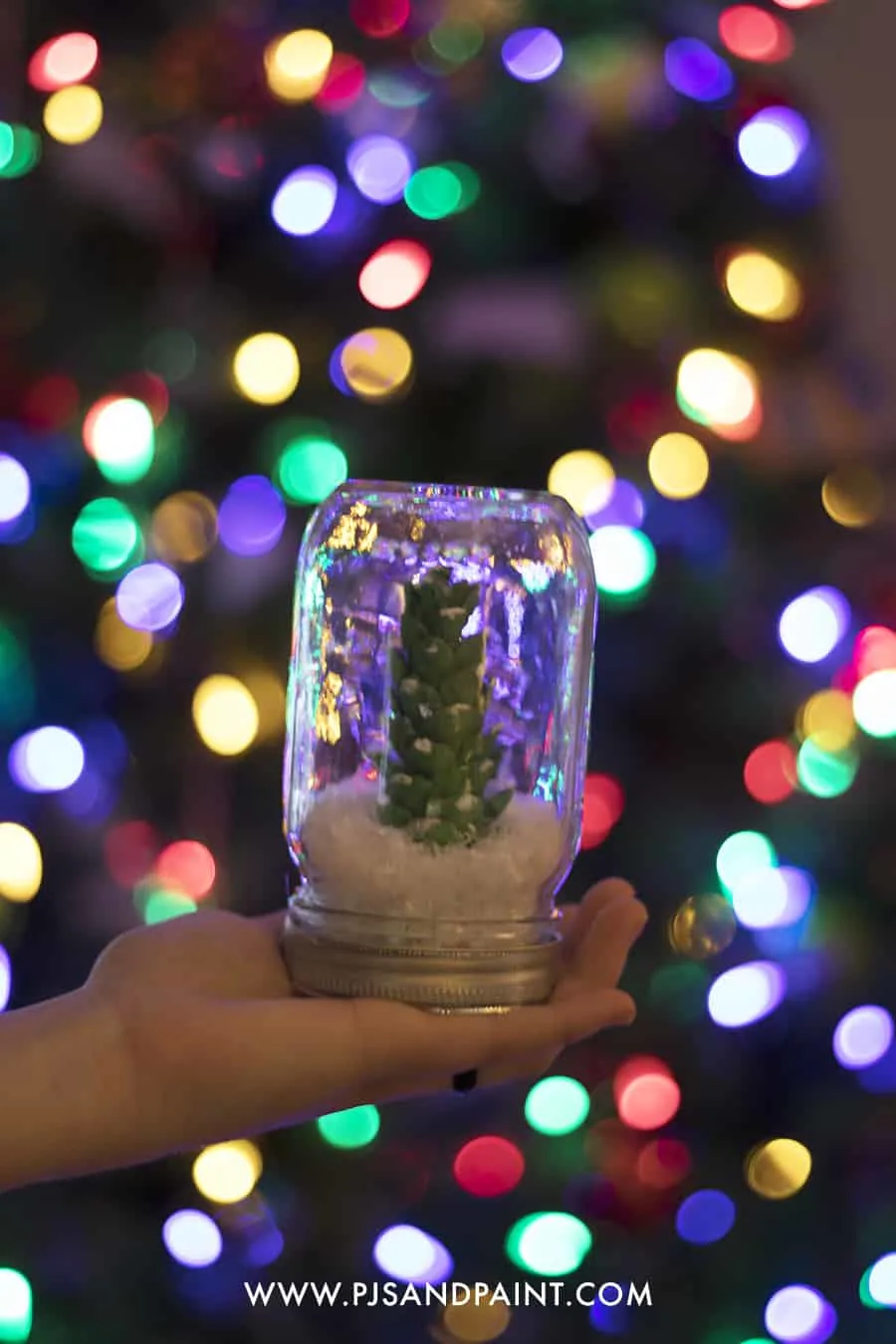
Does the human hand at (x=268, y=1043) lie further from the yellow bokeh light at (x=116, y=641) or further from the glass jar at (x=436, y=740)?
the yellow bokeh light at (x=116, y=641)

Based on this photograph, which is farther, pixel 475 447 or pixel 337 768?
pixel 475 447

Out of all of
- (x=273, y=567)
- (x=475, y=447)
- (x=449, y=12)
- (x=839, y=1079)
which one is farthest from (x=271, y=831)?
(x=449, y=12)

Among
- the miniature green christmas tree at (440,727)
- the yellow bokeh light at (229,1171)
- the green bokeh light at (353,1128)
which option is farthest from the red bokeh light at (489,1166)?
the miniature green christmas tree at (440,727)

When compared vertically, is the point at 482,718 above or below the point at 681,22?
below

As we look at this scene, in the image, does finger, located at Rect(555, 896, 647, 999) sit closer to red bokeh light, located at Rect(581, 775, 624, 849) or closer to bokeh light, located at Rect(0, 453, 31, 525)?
red bokeh light, located at Rect(581, 775, 624, 849)

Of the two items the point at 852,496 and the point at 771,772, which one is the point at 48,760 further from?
the point at 852,496

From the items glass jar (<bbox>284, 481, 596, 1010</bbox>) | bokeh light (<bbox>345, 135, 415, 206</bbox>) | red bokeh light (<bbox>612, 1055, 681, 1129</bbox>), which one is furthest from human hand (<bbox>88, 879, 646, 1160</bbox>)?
bokeh light (<bbox>345, 135, 415, 206</bbox>)

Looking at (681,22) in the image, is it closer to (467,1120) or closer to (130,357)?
(130,357)
